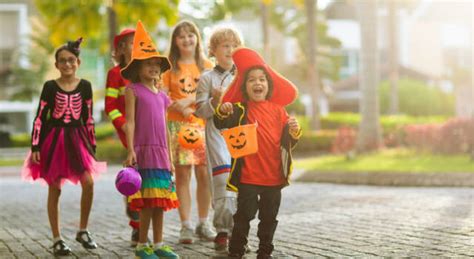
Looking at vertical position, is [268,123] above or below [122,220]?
above

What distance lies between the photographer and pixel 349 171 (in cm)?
1496

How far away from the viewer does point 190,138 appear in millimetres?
7316

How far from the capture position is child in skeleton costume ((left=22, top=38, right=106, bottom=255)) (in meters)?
6.91

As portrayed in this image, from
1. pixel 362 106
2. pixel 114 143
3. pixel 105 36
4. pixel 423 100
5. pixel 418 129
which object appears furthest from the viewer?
pixel 423 100

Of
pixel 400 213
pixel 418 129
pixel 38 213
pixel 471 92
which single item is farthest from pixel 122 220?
pixel 471 92

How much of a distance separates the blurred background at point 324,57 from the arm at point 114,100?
942 millimetres

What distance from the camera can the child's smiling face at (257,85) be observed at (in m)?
5.99

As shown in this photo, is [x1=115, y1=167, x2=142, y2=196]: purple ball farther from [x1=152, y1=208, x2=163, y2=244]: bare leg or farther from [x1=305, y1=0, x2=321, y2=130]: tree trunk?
[x1=305, y1=0, x2=321, y2=130]: tree trunk

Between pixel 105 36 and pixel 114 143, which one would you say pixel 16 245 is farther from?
pixel 105 36

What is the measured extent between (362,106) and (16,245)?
42.0 ft

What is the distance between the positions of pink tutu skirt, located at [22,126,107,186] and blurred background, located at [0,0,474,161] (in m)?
1.48

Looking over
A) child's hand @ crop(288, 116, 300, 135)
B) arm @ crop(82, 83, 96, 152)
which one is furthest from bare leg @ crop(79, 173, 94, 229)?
child's hand @ crop(288, 116, 300, 135)

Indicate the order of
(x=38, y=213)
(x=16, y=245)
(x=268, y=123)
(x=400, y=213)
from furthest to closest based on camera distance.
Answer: (x=38, y=213), (x=400, y=213), (x=16, y=245), (x=268, y=123)

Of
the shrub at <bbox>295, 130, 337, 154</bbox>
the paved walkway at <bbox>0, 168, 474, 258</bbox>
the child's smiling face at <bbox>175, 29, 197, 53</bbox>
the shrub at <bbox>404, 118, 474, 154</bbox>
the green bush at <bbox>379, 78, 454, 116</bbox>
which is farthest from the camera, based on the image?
the green bush at <bbox>379, 78, 454, 116</bbox>
